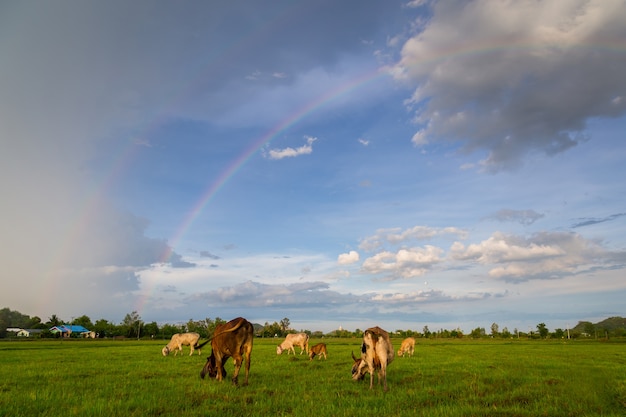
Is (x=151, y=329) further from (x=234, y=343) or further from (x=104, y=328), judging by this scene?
Result: (x=234, y=343)

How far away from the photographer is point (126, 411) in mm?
9742

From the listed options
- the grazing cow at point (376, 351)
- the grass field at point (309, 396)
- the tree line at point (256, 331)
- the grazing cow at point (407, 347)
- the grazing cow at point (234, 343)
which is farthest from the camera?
the tree line at point (256, 331)

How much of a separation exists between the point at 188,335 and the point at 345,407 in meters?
28.2

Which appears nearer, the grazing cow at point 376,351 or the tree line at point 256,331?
the grazing cow at point 376,351

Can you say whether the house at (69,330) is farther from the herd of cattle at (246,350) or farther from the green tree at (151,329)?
the herd of cattle at (246,350)

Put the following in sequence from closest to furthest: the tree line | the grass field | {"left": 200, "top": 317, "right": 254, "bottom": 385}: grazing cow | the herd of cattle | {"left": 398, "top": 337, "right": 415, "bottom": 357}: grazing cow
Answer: the grass field → the herd of cattle → {"left": 200, "top": 317, "right": 254, "bottom": 385}: grazing cow → {"left": 398, "top": 337, "right": 415, "bottom": 357}: grazing cow → the tree line

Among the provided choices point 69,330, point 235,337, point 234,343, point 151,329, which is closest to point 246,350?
point 234,343

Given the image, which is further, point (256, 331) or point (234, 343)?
point (256, 331)

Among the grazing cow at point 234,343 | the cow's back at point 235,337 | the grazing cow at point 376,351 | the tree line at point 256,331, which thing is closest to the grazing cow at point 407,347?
the grazing cow at point 376,351

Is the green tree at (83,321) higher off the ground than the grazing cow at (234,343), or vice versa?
the grazing cow at (234,343)

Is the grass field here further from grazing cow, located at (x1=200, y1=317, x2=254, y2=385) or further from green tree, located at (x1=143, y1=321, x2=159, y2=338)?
green tree, located at (x1=143, y1=321, x2=159, y2=338)

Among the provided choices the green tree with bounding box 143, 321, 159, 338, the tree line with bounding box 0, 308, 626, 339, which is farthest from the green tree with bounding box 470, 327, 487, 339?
the green tree with bounding box 143, 321, 159, 338

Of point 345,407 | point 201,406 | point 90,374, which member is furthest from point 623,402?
point 90,374

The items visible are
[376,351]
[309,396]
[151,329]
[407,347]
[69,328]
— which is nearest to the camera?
[309,396]
